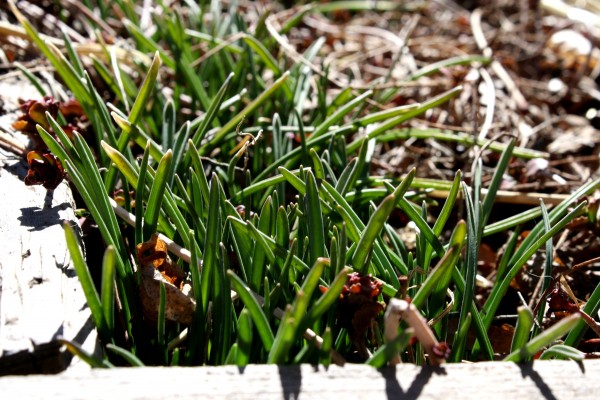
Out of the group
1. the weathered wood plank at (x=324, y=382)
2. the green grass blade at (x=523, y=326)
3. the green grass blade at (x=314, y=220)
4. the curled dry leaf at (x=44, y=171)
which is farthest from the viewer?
the curled dry leaf at (x=44, y=171)

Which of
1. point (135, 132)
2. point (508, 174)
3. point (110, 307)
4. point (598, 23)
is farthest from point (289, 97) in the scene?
point (598, 23)

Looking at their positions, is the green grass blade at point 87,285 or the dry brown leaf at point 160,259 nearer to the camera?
the green grass blade at point 87,285

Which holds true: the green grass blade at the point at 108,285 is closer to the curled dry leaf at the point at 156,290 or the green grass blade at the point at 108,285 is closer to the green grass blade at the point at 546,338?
the curled dry leaf at the point at 156,290

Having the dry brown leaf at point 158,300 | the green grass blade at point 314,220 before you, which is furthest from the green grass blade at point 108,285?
the green grass blade at point 314,220

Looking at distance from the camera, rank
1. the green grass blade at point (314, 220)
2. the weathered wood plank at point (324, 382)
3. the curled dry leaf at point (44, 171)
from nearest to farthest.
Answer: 1. the weathered wood plank at point (324, 382)
2. the green grass blade at point (314, 220)
3. the curled dry leaf at point (44, 171)

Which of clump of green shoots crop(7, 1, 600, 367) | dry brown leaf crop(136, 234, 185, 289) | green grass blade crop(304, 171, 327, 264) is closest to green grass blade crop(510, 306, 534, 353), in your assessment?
clump of green shoots crop(7, 1, 600, 367)

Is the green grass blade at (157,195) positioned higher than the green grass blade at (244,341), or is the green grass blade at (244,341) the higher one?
the green grass blade at (157,195)

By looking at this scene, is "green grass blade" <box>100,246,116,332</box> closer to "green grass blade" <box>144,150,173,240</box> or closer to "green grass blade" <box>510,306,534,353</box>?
"green grass blade" <box>144,150,173,240</box>

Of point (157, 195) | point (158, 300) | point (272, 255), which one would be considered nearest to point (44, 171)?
point (157, 195)
